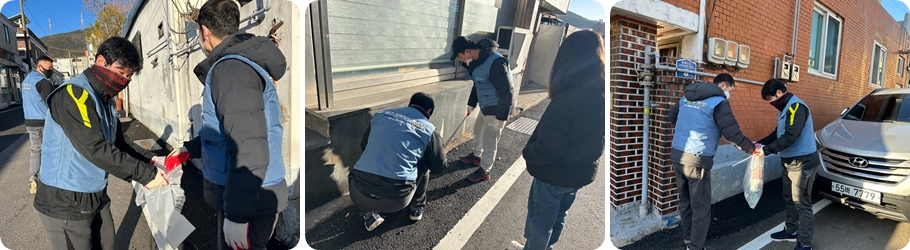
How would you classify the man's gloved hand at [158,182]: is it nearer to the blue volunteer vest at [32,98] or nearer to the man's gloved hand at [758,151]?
the blue volunteer vest at [32,98]

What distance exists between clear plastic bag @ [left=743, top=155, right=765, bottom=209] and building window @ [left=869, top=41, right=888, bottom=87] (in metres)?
2.25

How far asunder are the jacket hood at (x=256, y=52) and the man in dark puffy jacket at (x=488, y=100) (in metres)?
0.67

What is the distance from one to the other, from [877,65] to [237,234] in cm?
551

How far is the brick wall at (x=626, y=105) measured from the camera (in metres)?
1.53

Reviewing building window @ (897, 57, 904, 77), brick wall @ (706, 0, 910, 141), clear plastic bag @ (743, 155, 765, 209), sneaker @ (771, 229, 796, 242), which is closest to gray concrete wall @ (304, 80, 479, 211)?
brick wall @ (706, 0, 910, 141)

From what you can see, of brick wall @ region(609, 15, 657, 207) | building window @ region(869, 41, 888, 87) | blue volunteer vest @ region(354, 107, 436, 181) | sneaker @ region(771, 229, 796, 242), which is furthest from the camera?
building window @ region(869, 41, 888, 87)

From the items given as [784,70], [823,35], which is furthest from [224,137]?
[823,35]

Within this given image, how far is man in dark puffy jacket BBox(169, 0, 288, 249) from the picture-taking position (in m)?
1.00

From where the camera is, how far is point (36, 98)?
1.34 metres

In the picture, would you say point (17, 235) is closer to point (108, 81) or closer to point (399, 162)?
point (108, 81)

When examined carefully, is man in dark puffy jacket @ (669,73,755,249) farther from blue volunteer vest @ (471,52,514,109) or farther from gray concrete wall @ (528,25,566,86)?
blue volunteer vest @ (471,52,514,109)

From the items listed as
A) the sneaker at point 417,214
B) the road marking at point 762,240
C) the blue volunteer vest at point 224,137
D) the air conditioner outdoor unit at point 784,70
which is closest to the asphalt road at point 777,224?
the road marking at point 762,240

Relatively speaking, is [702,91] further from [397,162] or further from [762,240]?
[397,162]

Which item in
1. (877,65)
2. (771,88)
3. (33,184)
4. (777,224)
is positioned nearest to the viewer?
(33,184)
